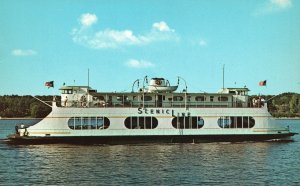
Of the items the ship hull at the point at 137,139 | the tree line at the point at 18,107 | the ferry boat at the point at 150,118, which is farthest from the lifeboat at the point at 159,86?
the tree line at the point at 18,107

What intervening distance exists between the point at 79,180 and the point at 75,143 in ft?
50.3

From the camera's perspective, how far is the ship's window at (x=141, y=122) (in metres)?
43.3

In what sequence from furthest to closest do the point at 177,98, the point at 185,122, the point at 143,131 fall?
the point at 177,98 → the point at 185,122 → the point at 143,131

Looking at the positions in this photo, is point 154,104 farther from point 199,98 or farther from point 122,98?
point 199,98

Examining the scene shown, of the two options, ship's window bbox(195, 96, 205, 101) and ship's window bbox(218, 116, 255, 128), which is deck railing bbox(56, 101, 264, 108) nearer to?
ship's window bbox(195, 96, 205, 101)

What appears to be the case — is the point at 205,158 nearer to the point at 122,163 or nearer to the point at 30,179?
the point at 122,163

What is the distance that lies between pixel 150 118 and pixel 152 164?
36.9ft

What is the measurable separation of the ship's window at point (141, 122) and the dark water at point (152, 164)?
197 centimetres

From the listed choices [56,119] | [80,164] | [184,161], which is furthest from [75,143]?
[184,161]

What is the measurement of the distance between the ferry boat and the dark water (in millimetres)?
1033

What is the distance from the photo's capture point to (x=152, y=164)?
32.7 m

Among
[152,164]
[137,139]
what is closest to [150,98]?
[137,139]

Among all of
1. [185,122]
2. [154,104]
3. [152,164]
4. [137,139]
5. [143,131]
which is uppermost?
[154,104]

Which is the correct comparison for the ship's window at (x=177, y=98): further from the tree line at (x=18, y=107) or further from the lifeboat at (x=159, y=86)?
the tree line at (x=18, y=107)
